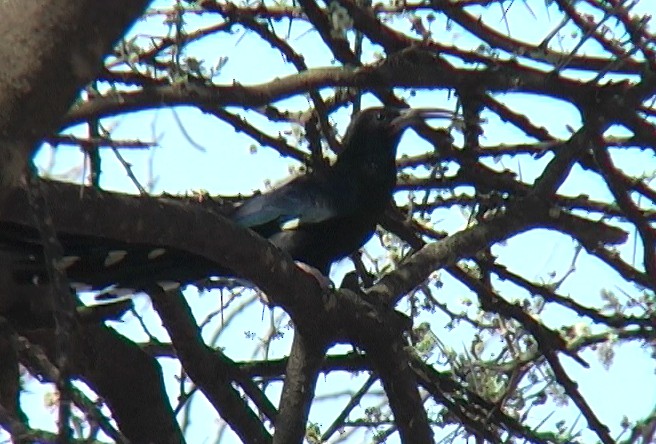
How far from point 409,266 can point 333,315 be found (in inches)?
18.5

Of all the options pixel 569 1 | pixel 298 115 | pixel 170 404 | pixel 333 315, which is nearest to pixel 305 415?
pixel 333 315

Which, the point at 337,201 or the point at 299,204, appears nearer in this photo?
the point at 299,204

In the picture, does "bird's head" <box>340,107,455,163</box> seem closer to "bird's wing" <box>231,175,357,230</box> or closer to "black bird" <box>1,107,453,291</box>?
"black bird" <box>1,107,453,291</box>

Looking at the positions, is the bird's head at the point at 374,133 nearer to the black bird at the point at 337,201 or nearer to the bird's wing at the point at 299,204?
the black bird at the point at 337,201

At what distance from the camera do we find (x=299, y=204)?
4141 mm

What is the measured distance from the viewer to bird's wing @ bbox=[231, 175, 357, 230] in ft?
13.3

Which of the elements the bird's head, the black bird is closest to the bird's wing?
the black bird

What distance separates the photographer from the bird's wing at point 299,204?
160 inches

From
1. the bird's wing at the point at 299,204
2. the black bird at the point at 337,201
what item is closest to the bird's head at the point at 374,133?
the black bird at the point at 337,201

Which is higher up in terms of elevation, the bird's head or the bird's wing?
the bird's head

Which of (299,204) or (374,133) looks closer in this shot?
(299,204)

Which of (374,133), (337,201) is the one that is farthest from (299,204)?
(374,133)

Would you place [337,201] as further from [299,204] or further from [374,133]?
[374,133]

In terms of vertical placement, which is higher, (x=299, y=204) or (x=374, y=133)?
(x=374, y=133)
